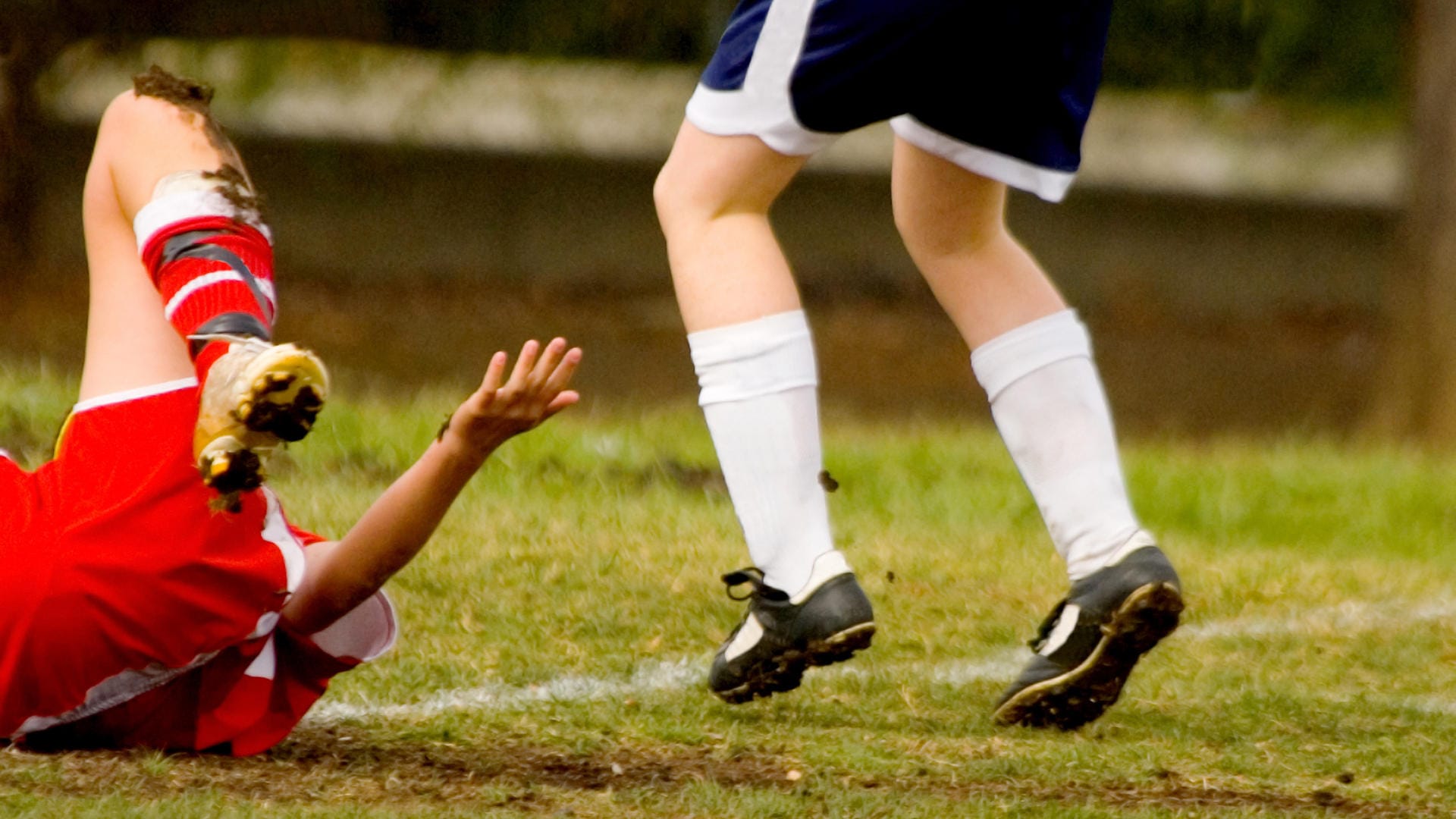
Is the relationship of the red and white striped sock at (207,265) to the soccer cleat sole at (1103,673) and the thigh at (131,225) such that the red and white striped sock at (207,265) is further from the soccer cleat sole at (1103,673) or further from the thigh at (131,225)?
the soccer cleat sole at (1103,673)

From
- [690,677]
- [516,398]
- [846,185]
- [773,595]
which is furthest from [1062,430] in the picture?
[846,185]

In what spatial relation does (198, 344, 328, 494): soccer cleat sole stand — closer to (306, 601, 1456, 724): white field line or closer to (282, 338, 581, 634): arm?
(282, 338, 581, 634): arm

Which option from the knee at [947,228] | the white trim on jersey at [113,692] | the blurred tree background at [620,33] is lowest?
the white trim on jersey at [113,692]

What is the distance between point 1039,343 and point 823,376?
1044cm

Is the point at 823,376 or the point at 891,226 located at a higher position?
the point at 891,226

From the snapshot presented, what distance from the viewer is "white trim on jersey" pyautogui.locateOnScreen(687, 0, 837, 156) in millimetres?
2846

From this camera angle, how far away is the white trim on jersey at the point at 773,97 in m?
2.85

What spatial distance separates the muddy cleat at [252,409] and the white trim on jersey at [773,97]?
796 millimetres

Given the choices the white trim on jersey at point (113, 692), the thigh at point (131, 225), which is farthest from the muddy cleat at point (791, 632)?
the thigh at point (131, 225)

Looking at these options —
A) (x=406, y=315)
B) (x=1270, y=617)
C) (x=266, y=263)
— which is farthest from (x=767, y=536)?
(x=406, y=315)

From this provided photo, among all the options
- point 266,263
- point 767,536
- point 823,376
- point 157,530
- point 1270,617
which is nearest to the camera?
point 157,530

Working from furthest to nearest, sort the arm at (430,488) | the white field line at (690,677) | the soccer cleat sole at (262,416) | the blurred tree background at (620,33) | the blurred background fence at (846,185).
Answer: the blurred background fence at (846,185) → the blurred tree background at (620,33) → the white field line at (690,677) → the arm at (430,488) → the soccer cleat sole at (262,416)

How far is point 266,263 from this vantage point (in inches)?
108

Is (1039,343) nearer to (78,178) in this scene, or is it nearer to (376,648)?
(376,648)
